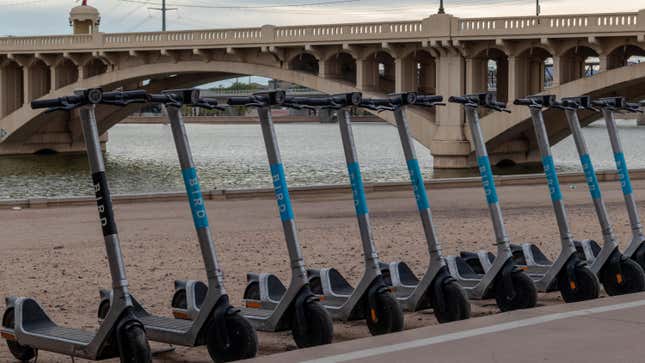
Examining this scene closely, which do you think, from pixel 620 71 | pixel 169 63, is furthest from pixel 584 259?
pixel 169 63

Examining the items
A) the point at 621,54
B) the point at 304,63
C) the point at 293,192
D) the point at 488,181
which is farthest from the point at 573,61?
the point at 488,181

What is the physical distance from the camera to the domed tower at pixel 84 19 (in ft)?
255

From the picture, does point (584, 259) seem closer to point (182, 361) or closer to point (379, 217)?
point (182, 361)

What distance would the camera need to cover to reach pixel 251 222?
1842cm

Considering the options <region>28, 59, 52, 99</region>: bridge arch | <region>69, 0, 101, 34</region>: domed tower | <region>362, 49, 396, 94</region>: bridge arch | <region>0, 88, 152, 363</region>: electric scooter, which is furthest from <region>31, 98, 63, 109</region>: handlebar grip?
<region>69, 0, 101, 34</region>: domed tower

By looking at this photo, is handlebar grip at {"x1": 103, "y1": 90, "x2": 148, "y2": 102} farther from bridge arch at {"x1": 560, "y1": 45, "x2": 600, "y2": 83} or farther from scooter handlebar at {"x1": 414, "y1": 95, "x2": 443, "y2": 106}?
bridge arch at {"x1": 560, "y1": 45, "x2": 600, "y2": 83}

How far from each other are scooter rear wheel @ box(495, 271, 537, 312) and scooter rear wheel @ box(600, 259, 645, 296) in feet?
3.94

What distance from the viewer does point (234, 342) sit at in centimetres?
775

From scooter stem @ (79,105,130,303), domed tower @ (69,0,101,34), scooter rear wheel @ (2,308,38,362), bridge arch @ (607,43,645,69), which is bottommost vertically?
scooter rear wheel @ (2,308,38,362)

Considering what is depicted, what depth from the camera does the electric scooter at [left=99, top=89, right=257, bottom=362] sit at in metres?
7.74

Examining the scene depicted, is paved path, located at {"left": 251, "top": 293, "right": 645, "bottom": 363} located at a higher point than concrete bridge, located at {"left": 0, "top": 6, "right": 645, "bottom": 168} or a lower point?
lower

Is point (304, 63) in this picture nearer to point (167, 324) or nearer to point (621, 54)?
point (621, 54)

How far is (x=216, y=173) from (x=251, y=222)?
31.7 m

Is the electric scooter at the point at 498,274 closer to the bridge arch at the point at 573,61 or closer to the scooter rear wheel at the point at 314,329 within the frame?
the scooter rear wheel at the point at 314,329
